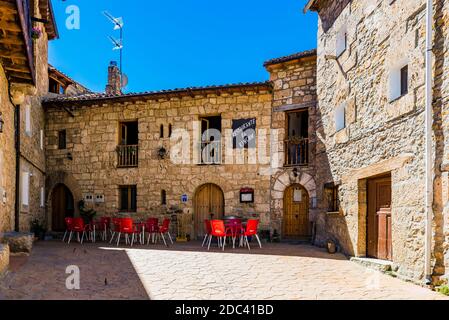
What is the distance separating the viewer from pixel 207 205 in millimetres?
11344

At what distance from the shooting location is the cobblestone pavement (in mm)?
4695

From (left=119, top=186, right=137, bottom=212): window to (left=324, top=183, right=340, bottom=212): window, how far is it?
635 cm

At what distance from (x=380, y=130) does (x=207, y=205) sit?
6.32 meters

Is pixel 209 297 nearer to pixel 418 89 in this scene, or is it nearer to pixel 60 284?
pixel 60 284

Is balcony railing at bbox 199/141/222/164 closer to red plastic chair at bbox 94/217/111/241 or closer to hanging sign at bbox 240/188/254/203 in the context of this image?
hanging sign at bbox 240/188/254/203

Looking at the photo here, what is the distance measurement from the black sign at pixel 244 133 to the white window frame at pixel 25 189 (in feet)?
19.6

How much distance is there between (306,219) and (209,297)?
6.47m

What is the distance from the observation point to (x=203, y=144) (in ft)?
37.7

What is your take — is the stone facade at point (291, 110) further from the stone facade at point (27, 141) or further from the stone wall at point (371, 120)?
the stone facade at point (27, 141)

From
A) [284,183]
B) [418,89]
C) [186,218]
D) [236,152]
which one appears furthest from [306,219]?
[418,89]

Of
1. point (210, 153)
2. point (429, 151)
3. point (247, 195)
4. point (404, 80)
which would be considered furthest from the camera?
point (210, 153)

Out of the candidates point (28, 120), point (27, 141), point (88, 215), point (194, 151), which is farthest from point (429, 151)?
point (88, 215)

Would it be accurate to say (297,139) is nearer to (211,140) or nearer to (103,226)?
(211,140)

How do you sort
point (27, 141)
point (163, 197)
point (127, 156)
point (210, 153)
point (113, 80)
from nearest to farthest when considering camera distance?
1. point (27, 141)
2. point (210, 153)
3. point (163, 197)
4. point (127, 156)
5. point (113, 80)
